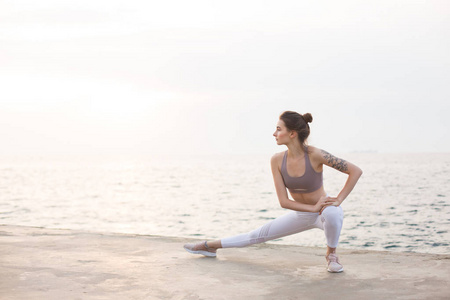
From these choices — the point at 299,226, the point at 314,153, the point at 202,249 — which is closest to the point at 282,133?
the point at 314,153

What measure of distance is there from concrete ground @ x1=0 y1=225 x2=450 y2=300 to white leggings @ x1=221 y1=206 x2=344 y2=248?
225 mm

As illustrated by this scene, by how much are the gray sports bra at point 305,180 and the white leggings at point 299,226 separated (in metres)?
0.21

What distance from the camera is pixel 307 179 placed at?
441 cm

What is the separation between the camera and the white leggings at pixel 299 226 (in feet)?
14.2

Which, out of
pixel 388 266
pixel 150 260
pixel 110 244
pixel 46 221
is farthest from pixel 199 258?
pixel 46 221

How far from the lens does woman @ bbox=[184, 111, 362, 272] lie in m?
4.36

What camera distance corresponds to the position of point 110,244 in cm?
589

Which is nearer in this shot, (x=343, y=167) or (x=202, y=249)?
(x=343, y=167)

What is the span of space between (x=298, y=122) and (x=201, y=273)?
1492 millimetres

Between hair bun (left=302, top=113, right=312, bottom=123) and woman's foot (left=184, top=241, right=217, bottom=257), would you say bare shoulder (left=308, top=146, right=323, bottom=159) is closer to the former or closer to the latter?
hair bun (left=302, top=113, right=312, bottom=123)

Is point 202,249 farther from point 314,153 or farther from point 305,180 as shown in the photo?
point 314,153

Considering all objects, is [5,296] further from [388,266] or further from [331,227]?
[388,266]

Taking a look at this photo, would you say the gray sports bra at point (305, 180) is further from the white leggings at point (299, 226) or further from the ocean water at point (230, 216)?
the ocean water at point (230, 216)

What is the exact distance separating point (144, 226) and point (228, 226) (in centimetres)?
398
